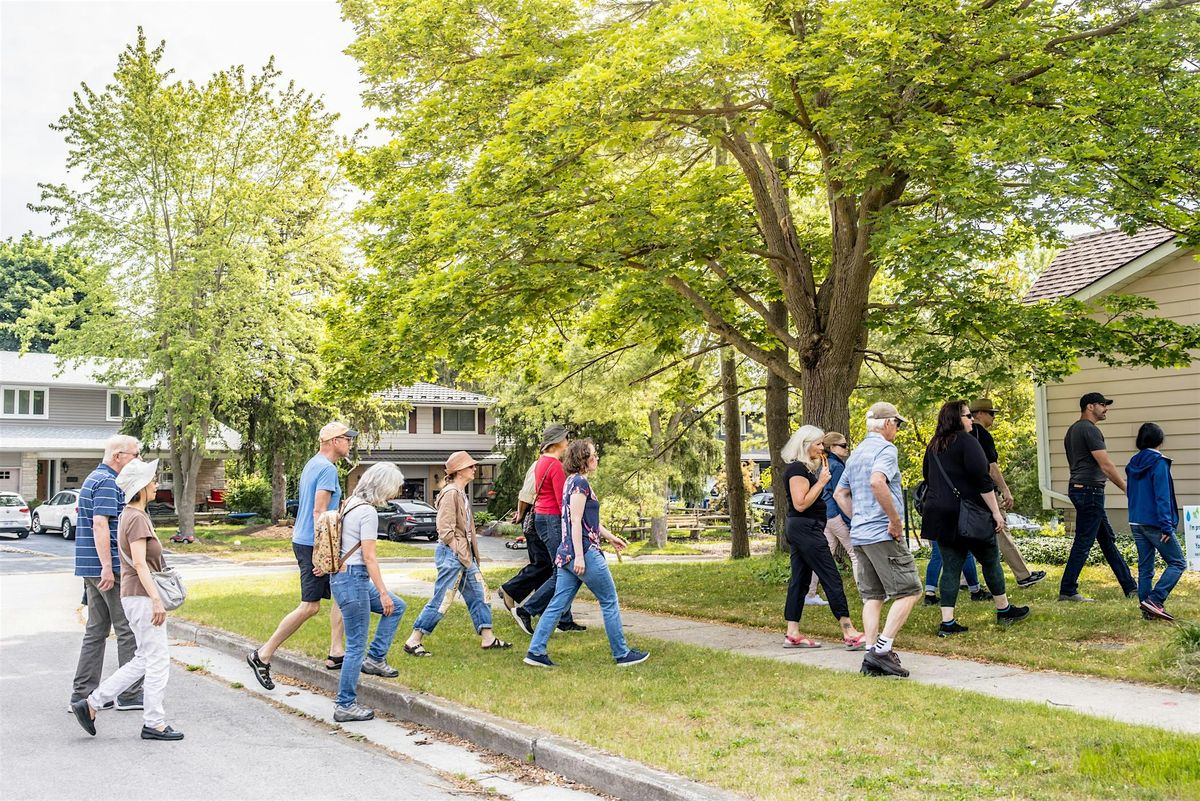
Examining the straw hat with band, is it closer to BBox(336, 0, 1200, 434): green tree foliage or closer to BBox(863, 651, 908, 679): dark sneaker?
BBox(336, 0, 1200, 434): green tree foliage

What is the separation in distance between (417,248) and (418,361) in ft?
5.87

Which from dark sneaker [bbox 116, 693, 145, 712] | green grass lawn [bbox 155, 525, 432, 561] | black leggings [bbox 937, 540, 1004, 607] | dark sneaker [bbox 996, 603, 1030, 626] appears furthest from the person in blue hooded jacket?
green grass lawn [bbox 155, 525, 432, 561]

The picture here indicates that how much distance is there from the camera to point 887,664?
739 cm

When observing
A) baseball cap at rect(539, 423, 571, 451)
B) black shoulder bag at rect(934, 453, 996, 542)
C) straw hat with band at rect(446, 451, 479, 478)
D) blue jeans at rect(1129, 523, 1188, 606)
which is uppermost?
baseball cap at rect(539, 423, 571, 451)

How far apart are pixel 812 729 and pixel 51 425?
4436 cm

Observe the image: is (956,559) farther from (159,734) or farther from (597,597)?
(159,734)

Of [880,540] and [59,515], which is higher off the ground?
[880,540]

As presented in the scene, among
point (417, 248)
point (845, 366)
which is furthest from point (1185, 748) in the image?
point (417, 248)

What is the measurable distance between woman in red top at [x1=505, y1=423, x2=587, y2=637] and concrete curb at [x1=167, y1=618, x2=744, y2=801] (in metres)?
2.12

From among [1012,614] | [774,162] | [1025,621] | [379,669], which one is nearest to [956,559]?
[1012,614]

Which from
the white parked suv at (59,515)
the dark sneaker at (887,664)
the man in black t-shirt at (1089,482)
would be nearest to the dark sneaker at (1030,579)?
the man in black t-shirt at (1089,482)

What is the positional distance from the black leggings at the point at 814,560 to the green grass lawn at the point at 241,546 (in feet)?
63.4

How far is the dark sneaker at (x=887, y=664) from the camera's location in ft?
24.2

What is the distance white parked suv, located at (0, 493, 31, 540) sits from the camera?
32062 mm
